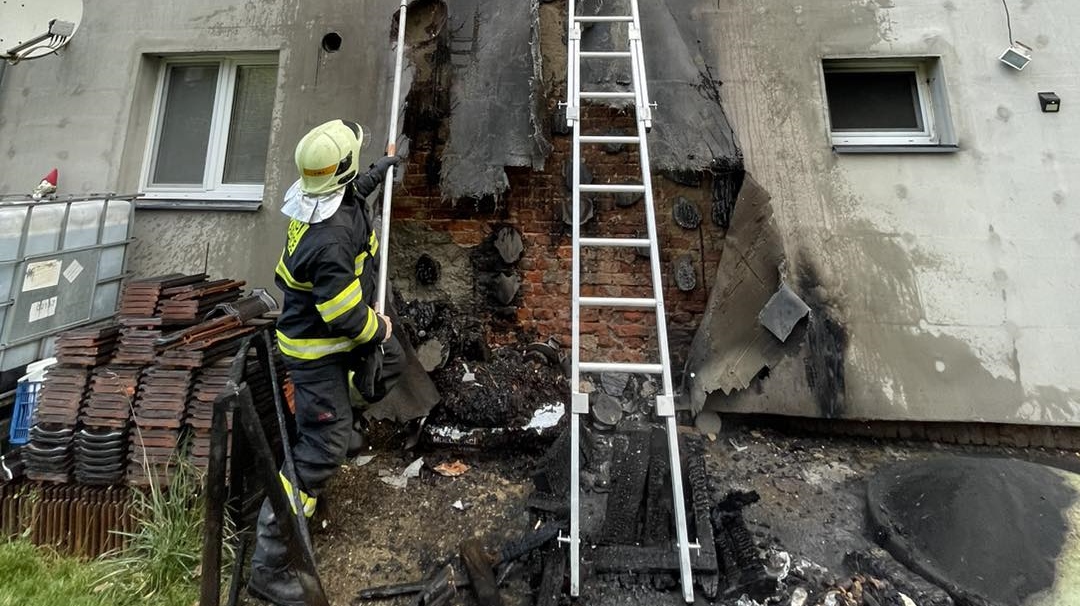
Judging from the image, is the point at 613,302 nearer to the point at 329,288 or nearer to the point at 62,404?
the point at 329,288

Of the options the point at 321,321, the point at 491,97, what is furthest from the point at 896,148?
the point at 321,321

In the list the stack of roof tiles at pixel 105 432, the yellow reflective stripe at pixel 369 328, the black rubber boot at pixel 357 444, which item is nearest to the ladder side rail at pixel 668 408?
the yellow reflective stripe at pixel 369 328

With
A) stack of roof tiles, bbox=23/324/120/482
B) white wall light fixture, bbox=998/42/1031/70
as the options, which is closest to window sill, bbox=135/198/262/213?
stack of roof tiles, bbox=23/324/120/482

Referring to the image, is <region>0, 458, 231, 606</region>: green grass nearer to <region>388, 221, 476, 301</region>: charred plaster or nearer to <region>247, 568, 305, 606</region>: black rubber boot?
<region>247, 568, 305, 606</region>: black rubber boot

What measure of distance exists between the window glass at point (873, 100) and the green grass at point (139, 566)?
4.23 meters

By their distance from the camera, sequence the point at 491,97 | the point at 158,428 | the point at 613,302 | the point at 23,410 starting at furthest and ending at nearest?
the point at 491,97 < the point at 23,410 < the point at 158,428 < the point at 613,302

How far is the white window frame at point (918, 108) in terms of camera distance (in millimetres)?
Result: 3031

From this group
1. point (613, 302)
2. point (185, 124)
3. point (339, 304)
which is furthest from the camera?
point (185, 124)

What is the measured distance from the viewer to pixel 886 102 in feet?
10.3

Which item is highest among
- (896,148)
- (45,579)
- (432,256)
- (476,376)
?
(896,148)

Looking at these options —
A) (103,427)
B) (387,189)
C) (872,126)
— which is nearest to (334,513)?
(103,427)

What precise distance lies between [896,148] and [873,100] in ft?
1.57

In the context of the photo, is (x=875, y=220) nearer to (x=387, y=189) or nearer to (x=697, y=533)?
(x=697, y=533)

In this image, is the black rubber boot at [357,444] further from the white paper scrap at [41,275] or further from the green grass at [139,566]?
the white paper scrap at [41,275]
